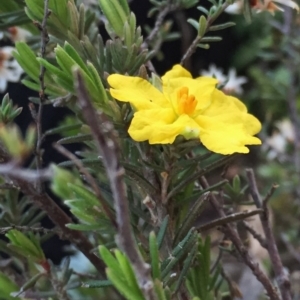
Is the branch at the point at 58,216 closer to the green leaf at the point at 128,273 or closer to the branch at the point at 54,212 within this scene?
the branch at the point at 54,212

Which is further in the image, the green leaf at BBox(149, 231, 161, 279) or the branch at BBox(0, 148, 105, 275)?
the branch at BBox(0, 148, 105, 275)

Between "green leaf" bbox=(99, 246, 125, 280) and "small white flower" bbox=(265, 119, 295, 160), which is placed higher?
"green leaf" bbox=(99, 246, 125, 280)

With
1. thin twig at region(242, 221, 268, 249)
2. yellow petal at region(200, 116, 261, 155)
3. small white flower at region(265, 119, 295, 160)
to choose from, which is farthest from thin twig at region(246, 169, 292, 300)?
small white flower at region(265, 119, 295, 160)

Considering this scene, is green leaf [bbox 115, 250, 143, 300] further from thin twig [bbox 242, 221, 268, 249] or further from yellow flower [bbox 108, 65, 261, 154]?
thin twig [bbox 242, 221, 268, 249]

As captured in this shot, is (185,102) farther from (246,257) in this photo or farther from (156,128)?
(246,257)

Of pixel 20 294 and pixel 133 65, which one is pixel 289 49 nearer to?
pixel 133 65

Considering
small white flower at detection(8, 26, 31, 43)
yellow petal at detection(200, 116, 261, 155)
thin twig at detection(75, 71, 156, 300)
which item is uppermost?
thin twig at detection(75, 71, 156, 300)

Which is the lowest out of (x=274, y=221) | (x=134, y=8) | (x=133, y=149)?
(x=274, y=221)

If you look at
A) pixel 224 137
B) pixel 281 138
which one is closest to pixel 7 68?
pixel 224 137

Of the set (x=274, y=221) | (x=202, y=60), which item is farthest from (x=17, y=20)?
(x=202, y=60)
